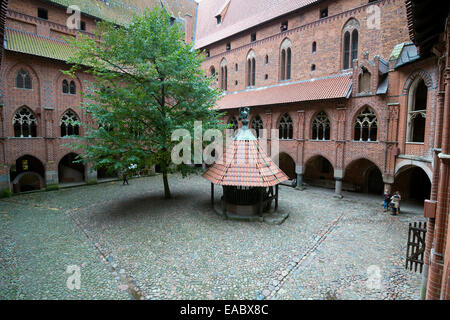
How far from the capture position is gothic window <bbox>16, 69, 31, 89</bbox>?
52.0ft

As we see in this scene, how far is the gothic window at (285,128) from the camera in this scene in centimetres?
1855

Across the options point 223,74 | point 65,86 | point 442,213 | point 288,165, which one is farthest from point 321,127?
point 65,86

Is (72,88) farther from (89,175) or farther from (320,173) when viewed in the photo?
(320,173)

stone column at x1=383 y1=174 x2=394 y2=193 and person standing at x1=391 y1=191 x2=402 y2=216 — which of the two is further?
stone column at x1=383 y1=174 x2=394 y2=193

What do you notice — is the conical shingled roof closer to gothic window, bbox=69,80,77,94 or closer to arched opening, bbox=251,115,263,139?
arched opening, bbox=251,115,263,139

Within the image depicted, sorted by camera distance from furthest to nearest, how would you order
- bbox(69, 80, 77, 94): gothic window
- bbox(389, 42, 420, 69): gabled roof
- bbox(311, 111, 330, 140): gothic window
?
bbox(69, 80, 77, 94): gothic window
bbox(311, 111, 330, 140): gothic window
bbox(389, 42, 420, 69): gabled roof

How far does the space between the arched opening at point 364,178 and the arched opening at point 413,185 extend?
1.87 meters

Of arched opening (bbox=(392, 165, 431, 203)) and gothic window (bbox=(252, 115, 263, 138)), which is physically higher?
gothic window (bbox=(252, 115, 263, 138))

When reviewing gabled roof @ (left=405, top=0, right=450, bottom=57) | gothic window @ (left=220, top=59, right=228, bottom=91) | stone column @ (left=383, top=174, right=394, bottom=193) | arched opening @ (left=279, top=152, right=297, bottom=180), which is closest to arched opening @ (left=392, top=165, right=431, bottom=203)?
stone column @ (left=383, top=174, right=394, bottom=193)

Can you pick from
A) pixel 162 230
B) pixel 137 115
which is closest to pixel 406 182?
pixel 162 230

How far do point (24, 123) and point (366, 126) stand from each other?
23137 mm

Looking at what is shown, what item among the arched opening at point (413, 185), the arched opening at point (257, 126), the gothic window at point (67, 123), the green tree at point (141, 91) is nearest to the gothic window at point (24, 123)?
the gothic window at point (67, 123)

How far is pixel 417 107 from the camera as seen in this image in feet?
46.8

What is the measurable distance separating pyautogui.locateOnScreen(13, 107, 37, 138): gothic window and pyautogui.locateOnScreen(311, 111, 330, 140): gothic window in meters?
20.4
